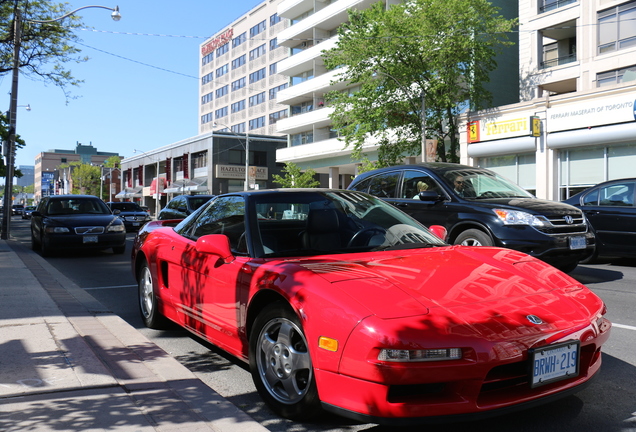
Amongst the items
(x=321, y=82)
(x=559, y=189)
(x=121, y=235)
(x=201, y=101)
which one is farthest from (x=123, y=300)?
(x=201, y=101)

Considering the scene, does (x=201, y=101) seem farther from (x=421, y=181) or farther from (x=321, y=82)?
(x=421, y=181)

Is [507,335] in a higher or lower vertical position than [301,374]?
higher

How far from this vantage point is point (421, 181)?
29.9 ft

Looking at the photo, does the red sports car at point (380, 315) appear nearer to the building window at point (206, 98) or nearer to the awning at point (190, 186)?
the awning at point (190, 186)

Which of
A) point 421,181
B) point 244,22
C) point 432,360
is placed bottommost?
point 432,360

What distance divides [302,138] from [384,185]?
35.9 m

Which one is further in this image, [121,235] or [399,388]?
[121,235]

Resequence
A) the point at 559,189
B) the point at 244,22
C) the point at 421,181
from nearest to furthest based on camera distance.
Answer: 1. the point at 421,181
2. the point at 559,189
3. the point at 244,22

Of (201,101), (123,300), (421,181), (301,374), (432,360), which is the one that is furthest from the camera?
(201,101)

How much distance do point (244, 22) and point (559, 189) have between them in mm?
50376

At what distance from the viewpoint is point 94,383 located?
11.7ft

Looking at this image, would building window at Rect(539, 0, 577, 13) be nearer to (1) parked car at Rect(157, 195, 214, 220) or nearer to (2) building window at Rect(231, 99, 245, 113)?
(1) parked car at Rect(157, 195, 214, 220)

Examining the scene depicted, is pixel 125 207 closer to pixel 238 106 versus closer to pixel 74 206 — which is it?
pixel 74 206

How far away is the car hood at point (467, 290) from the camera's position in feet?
9.29
